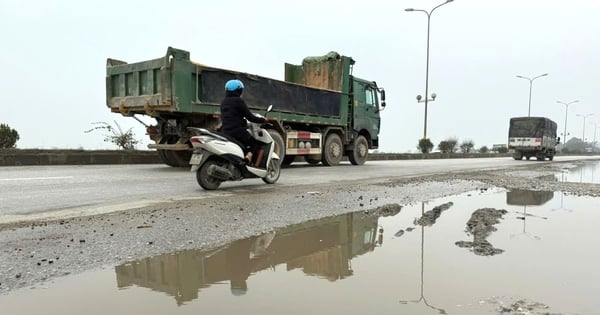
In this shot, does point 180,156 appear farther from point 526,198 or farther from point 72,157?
point 526,198

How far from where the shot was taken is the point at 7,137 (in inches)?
539

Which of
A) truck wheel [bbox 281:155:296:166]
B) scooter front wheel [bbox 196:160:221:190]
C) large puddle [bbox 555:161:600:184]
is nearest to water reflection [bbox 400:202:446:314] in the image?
scooter front wheel [bbox 196:160:221:190]

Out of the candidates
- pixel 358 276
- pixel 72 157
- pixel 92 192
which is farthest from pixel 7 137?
pixel 358 276

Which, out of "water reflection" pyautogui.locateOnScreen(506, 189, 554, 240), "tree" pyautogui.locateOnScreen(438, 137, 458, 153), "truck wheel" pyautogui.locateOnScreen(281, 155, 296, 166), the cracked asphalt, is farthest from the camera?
"tree" pyautogui.locateOnScreen(438, 137, 458, 153)

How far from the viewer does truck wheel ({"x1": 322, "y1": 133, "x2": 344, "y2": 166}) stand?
14.6m

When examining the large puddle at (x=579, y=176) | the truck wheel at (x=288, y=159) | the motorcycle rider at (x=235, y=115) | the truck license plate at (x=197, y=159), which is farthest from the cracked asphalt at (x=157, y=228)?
the truck wheel at (x=288, y=159)

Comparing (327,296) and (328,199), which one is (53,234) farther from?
(328,199)

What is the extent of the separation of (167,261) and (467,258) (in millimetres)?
2209

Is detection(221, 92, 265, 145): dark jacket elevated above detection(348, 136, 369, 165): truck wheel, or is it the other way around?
detection(221, 92, 265, 145): dark jacket

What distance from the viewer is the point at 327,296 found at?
2508mm

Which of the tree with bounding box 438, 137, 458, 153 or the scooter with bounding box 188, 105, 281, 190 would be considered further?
the tree with bounding box 438, 137, 458, 153

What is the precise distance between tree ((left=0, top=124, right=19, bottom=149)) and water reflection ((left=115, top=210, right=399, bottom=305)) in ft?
43.1

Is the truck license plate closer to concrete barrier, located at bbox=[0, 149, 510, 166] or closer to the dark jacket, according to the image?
the dark jacket

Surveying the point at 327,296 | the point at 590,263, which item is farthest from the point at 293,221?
the point at 590,263
